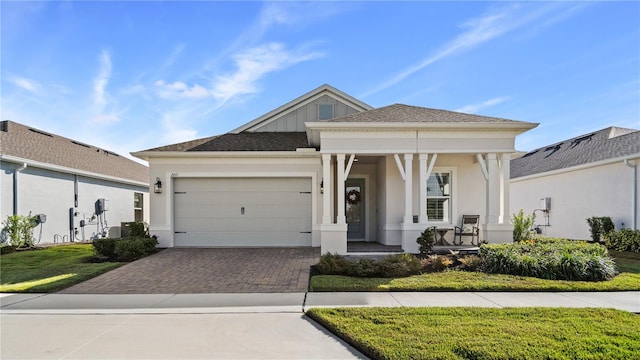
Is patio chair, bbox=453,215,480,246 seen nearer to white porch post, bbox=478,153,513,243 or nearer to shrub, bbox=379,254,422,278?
white porch post, bbox=478,153,513,243

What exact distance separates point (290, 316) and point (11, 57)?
35.0 ft

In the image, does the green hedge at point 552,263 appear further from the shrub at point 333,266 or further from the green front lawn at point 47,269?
the green front lawn at point 47,269

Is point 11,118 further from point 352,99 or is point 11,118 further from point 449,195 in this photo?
point 449,195

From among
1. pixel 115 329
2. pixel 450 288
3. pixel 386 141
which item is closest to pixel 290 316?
pixel 115 329

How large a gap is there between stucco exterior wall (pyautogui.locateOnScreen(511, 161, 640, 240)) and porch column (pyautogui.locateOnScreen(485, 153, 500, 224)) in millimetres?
5901

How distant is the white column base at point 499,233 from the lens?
33.6 feet

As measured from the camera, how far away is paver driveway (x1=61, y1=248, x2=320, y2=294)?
6.91m

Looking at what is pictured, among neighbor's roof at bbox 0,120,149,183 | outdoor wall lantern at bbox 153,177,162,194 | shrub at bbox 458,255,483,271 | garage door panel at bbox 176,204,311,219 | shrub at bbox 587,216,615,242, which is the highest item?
neighbor's roof at bbox 0,120,149,183

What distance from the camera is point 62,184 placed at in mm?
14273

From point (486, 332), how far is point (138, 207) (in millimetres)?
20173

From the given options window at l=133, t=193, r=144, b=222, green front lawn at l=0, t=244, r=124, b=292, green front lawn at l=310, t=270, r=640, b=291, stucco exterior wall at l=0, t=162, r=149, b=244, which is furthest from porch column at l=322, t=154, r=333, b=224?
window at l=133, t=193, r=144, b=222

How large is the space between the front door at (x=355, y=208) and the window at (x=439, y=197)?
8.29ft

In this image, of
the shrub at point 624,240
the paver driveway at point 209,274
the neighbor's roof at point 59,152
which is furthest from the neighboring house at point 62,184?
the shrub at point 624,240

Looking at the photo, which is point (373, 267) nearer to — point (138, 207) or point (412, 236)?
point (412, 236)
